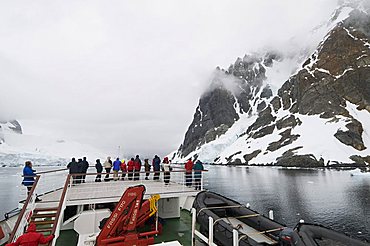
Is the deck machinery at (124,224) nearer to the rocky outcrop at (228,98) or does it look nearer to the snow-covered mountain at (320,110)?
the snow-covered mountain at (320,110)

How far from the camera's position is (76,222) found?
27.8 ft

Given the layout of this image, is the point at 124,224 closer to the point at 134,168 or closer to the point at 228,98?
the point at 134,168

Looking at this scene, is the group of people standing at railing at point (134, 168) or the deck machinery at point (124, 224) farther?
the group of people standing at railing at point (134, 168)

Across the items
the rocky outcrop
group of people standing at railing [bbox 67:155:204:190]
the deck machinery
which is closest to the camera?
the deck machinery

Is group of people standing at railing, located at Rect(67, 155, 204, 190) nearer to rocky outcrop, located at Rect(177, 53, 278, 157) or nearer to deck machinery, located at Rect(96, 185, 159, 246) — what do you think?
deck machinery, located at Rect(96, 185, 159, 246)

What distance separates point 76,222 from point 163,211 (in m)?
3.70

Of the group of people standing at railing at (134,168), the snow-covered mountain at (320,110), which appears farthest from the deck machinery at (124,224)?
the snow-covered mountain at (320,110)

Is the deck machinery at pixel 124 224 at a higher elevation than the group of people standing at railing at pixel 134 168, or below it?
below

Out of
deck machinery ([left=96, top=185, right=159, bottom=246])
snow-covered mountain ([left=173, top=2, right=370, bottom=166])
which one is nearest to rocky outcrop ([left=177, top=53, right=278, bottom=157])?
snow-covered mountain ([left=173, top=2, right=370, bottom=166])

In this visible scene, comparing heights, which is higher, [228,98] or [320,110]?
[228,98]

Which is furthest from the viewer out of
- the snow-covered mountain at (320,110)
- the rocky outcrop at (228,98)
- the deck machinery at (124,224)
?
the rocky outcrop at (228,98)

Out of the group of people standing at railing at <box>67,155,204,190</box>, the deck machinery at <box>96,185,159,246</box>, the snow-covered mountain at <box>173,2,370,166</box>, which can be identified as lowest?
the deck machinery at <box>96,185,159,246</box>

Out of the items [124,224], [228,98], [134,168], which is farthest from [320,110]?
[124,224]

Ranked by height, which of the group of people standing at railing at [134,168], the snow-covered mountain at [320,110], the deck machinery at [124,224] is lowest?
the deck machinery at [124,224]
